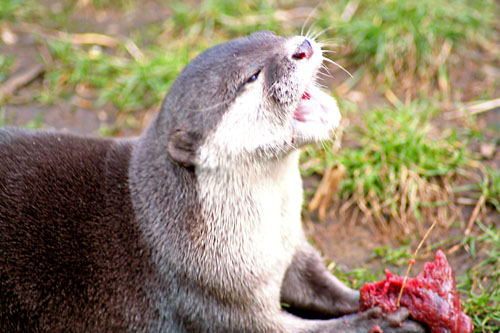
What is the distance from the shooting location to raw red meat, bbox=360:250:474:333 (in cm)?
226

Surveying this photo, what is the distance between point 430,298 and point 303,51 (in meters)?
0.99

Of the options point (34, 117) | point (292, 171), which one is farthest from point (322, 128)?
point (34, 117)

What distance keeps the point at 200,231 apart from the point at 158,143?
14.4 inches

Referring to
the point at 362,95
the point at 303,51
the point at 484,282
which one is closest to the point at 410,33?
the point at 362,95

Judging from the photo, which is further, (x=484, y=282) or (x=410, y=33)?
(x=410, y=33)

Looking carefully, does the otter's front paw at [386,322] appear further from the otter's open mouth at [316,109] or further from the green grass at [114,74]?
the green grass at [114,74]

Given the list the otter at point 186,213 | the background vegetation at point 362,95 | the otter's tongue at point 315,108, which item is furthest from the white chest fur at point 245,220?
the background vegetation at point 362,95

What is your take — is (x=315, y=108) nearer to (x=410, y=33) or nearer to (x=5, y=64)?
(x=410, y=33)

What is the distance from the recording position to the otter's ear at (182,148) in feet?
7.17

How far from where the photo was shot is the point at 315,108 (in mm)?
2254

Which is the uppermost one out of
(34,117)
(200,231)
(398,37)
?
(398,37)

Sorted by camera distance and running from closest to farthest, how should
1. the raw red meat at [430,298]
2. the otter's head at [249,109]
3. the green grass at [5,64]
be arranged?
1. the otter's head at [249,109]
2. the raw red meat at [430,298]
3. the green grass at [5,64]

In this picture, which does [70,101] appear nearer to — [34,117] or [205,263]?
[34,117]

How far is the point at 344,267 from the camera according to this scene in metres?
2.91
